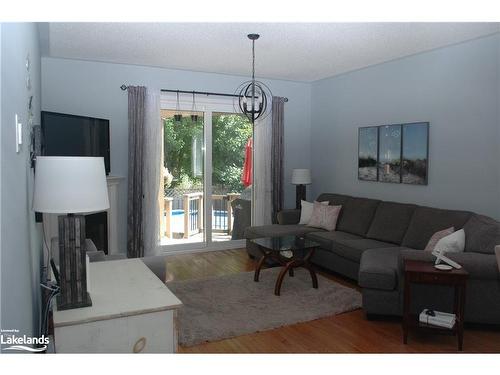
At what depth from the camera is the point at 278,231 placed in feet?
17.5

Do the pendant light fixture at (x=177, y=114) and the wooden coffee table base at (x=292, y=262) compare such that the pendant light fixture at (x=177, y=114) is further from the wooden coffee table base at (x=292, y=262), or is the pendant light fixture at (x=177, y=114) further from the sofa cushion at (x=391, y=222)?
the sofa cushion at (x=391, y=222)

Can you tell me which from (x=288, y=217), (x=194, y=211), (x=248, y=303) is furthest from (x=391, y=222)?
(x=194, y=211)

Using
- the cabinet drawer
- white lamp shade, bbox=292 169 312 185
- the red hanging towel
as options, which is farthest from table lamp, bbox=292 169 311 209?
the cabinet drawer

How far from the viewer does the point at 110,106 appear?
5258 millimetres

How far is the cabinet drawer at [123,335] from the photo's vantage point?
1729 mm

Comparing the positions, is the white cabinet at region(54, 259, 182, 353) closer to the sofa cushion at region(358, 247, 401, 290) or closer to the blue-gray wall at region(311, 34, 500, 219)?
the sofa cushion at region(358, 247, 401, 290)

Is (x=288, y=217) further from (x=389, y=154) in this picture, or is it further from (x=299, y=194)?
(x=389, y=154)

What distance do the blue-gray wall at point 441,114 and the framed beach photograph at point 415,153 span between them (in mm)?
72

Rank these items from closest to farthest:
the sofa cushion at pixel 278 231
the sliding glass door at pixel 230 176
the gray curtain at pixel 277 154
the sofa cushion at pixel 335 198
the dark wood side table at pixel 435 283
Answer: the dark wood side table at pixel 435 283, the sofa cushion at pixel 278 231, the sofa cushion at pixel 335 198, the sliding glass door at pixel 230 176, the gray curtain at pixel 277 154

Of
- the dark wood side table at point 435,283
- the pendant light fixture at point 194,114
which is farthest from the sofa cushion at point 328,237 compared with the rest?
the pendant light fixture at point 194,114

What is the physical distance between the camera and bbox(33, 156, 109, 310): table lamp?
1.72m
